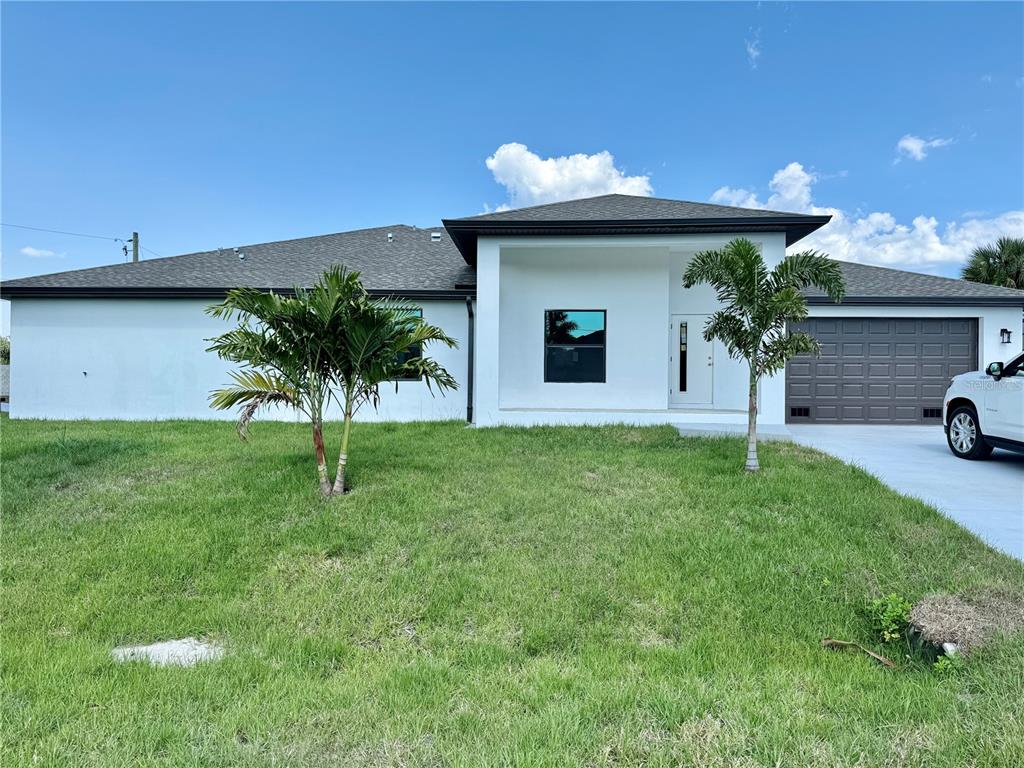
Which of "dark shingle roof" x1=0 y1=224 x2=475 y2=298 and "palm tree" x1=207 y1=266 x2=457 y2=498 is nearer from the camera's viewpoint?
"palm tree" x1=207 y1=266 x2=457 y2=498

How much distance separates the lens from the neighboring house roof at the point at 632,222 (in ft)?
28.2

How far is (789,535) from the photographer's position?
13.8 feet

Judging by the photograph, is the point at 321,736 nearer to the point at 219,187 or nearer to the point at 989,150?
the point at 989,150

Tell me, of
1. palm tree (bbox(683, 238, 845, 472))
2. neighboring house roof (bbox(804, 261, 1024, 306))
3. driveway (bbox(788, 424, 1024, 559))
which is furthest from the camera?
neighboring house roof (bbox(804, 261, 1024, 306))

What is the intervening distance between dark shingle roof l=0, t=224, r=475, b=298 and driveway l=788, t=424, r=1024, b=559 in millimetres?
7597

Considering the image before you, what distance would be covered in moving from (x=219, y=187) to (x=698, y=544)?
1769 centimetres

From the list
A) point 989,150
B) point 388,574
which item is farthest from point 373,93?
point 989,150

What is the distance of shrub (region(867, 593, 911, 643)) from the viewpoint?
282cm

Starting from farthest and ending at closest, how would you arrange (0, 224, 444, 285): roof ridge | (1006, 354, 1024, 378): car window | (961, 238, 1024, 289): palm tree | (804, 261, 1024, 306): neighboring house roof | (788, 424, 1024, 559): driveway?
(961, 238, 1024, 289): palm tree < (0, 224, 444, 285): roof ridge < (804, 261, 1024, 306): neighboring house roof < (1006, 354, 1024, 378): car window < (788, 424, 1024, 559): driveway

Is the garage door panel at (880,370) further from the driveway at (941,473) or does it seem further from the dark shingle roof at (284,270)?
the dark shingle roof at (284,270)

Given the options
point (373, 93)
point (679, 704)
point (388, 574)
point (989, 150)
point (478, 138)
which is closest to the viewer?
point (679, 704)

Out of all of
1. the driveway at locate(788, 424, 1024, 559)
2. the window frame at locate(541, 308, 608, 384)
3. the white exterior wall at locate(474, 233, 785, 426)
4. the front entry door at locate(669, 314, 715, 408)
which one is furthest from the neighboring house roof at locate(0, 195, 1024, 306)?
the driveway at locate(788, 424, 1024, 559)

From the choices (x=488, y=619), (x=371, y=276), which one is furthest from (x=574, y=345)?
(x=488, y=619)

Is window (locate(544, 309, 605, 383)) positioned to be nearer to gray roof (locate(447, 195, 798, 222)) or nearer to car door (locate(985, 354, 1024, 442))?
gray roof (locate(447, 195, 798, 222))
